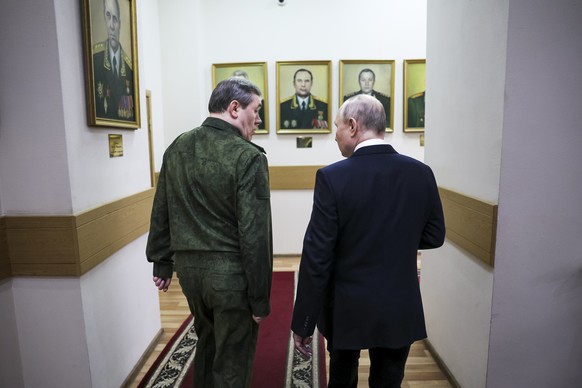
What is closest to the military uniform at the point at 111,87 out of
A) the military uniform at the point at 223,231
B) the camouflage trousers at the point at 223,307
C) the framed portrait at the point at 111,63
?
the framed portrait at the point at 111,63

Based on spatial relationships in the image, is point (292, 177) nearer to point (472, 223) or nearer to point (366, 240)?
point (472, 223)

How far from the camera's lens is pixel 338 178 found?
156 cm

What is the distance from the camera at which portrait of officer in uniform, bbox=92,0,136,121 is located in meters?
2.30

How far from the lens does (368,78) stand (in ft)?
18.5

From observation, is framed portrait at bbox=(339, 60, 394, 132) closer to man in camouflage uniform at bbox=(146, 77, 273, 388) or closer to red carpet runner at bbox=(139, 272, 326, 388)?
red carpet runner at bbox=(139, 272, 326, 388)

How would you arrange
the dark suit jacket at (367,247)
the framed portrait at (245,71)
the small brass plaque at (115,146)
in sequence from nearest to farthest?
the dark suit jacket at (367,247) → the small brass plaque at (115,146) → the framed portrait at (245,71)

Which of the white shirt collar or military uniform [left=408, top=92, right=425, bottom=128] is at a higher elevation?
military uniform [left=408, top=92, right=425, bottom=128]

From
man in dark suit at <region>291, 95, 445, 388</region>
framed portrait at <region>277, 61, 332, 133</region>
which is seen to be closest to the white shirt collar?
man in dark suit at <region>291, 95, 445, 388</region>

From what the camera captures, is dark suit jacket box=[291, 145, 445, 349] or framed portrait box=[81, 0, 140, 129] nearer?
dark suit jacket box=[291, 145, 445, 349]

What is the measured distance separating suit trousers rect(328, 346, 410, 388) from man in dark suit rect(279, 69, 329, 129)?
428 cm

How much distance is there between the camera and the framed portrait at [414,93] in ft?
18.4

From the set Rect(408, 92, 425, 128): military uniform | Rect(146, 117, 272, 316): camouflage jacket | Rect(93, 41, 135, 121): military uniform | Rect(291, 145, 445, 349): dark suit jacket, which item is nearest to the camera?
Rect(291, 145, 445, 349): dark suit jacket

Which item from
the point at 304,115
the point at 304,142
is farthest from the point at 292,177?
the point at 304,115

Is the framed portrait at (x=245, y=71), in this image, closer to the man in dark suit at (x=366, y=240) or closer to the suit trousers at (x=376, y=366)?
the man in dark suit at (x=366, y=240)
